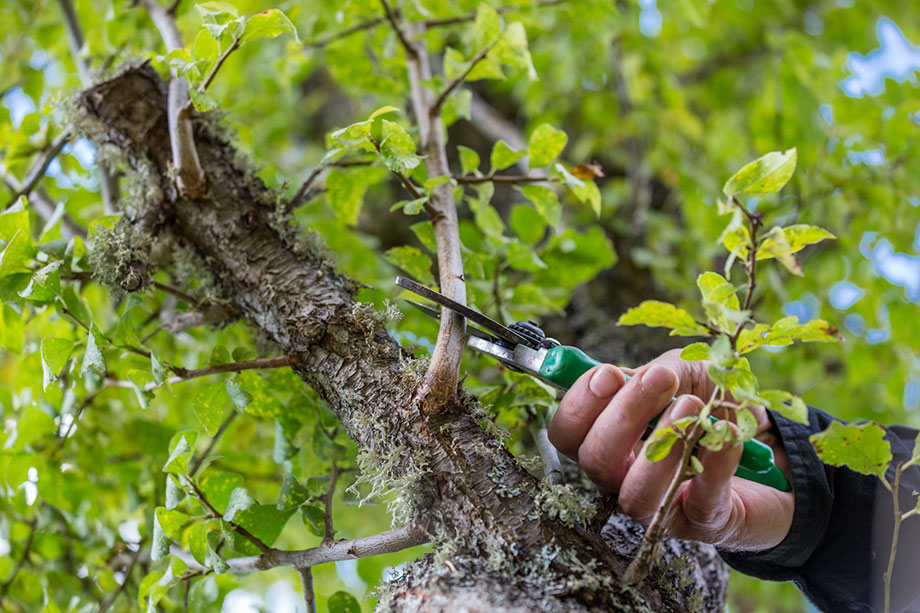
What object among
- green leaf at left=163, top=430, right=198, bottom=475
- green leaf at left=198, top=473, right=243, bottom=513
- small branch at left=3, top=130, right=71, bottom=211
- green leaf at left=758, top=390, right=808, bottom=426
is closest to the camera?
green leaf at left=758, top=390, right=808, bottom=426

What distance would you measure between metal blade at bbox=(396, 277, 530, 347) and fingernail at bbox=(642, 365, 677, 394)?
0.50ft

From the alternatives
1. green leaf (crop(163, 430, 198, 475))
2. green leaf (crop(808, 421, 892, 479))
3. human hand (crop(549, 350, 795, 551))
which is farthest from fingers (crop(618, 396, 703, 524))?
green leaf (crop(163, 430, 198, 475))

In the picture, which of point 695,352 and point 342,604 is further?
point 342,604

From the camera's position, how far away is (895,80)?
155 cm

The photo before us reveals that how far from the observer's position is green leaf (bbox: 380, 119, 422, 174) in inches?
27.2

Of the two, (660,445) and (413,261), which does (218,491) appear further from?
(660,445)

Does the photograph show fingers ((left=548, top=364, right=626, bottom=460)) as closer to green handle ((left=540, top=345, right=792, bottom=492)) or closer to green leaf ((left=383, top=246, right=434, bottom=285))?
green handle ((left=540, top=345, right=792, bottom=492))

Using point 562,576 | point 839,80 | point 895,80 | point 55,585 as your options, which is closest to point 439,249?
point 562,576

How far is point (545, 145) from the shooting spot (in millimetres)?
864

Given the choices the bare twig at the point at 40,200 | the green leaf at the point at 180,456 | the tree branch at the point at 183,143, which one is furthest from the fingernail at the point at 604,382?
the bare twig at the point at 40,200

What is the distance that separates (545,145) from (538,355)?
30 centimetres

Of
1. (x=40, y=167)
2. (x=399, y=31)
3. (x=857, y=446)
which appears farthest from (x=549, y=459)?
(x=40, y=167)

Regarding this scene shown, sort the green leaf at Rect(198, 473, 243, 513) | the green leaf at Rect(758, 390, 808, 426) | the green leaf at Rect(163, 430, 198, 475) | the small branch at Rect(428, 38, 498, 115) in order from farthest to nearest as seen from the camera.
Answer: the small branch at Rect(428, 38, 498, 115)
the green leaf at Rect(198, 473, 243, 513)
the green leaf at Rect(163, 430, 198, 475)
the green leaf at Rect(758, 390, 808, 426)

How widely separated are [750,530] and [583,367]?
257 millimetres
